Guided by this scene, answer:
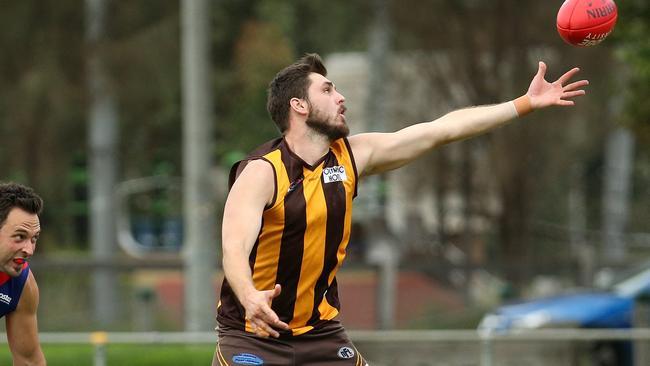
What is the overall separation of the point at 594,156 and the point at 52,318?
21442mm

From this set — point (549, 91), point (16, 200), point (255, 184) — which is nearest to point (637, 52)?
point (549, 91)

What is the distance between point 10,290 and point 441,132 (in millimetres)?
2320

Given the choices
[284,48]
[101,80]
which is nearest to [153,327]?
[101,80]

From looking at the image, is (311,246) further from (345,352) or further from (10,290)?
(10,290)

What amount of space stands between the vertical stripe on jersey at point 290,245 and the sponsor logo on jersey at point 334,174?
138 millimetres

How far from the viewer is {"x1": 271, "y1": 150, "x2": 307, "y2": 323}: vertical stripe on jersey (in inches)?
262

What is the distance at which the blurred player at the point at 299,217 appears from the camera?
665cm

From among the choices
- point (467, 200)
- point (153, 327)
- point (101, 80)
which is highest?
point (101, 80)

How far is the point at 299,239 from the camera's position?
670 centimetres

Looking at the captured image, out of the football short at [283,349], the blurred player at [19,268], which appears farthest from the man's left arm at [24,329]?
the football short at [283,349]

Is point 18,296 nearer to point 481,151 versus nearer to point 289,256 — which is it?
point 289,256

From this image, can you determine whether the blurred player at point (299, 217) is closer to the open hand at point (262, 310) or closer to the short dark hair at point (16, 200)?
the open hand at point (262, 310)

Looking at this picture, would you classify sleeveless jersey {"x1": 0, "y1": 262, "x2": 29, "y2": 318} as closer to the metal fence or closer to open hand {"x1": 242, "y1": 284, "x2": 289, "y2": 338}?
open hand {"x1": 242, "y1": 284, "x2": 289, "y2": 338}

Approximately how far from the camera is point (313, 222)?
6.70 meters
